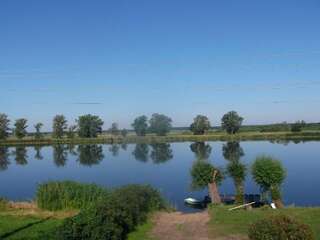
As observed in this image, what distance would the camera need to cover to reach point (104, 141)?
126m

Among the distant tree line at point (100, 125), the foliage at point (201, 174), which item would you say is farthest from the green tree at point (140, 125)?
the foliage at point (201, 174)

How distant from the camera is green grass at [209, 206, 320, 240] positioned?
612 inches

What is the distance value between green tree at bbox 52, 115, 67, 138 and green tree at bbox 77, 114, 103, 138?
5.88 m

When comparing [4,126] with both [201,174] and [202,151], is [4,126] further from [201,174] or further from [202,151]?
[201,174]

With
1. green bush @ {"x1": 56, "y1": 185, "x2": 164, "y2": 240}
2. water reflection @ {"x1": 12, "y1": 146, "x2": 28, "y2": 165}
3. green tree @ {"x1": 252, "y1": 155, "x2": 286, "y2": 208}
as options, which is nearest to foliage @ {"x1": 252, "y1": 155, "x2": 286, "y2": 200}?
green tree @ {"x1": 252, "y1": 155, "x2": 286, "y2": 208}

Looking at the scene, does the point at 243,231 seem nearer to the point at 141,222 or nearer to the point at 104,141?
the point at 141,222

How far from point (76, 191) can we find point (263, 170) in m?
9.02

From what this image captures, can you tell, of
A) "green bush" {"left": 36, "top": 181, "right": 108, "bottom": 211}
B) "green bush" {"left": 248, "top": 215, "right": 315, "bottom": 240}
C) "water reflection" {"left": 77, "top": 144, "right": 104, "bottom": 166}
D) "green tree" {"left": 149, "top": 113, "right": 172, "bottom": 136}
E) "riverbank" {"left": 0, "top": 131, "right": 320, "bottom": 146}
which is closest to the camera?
"green bush" {"left": 248, "top": 215, "right": 315, "bottom": 240}

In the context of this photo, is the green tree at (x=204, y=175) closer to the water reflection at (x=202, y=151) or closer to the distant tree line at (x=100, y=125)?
the water reflection at (x=202, y=151)

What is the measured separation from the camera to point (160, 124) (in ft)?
454

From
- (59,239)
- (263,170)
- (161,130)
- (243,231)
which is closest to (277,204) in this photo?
(263,170)

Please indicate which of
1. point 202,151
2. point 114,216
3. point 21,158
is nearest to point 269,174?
point 114,216

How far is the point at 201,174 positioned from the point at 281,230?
12514mm

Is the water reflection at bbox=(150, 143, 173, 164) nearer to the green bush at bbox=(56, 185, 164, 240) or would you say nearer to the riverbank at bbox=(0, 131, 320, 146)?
the riverbank at bbox=(0, 131, 320, 146)
